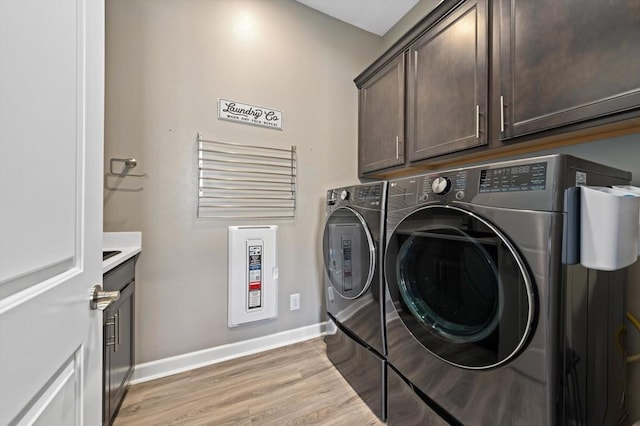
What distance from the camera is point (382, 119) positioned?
2.01m

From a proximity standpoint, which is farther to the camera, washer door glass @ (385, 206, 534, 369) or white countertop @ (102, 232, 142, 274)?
white countertop @ (102, 232, 142, 274)

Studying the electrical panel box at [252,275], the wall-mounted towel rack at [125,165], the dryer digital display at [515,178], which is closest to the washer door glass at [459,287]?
the dryer digital display at [515,178]

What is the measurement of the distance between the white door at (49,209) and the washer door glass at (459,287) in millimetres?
1075

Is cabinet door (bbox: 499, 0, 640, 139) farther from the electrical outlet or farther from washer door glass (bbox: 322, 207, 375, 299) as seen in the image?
the electrical outlet

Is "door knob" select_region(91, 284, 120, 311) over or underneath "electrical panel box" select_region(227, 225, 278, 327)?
over

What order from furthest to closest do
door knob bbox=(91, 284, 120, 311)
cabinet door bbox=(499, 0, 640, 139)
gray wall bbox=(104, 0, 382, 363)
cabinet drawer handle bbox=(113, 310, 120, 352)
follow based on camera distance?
gray wall bbox=(104, 0, 382, 363), cabinet drawer handle bbox=(113, 310, 120, 352), cabinet door bbox=(499, 0, 640, 139), door knob bbox=(91, 284, 120, 311)

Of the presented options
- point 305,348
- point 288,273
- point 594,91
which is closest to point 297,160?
point 288,273

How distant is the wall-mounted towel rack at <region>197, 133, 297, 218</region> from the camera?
177 cm

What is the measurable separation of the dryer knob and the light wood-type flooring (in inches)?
47.5

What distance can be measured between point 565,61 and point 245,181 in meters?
1.81

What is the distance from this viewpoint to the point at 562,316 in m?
0.71

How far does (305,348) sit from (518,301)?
1604 mm

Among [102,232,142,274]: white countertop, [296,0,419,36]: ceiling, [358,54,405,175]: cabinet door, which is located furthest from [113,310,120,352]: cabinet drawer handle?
[296,0,419,36]: ceiling

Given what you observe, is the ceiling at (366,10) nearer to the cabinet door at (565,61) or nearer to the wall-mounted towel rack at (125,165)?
the cabinet door at (565,61)
